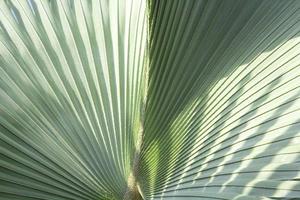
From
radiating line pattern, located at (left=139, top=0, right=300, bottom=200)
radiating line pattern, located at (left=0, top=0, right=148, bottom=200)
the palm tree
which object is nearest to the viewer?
radiating line pattern, located at (left=139, top=0, right=300, bottom=200)

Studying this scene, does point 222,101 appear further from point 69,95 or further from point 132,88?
point 69,95

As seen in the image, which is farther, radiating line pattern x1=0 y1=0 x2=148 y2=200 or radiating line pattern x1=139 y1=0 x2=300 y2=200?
radiating line pattern x1=0 y1=0 x2=148 y2=200

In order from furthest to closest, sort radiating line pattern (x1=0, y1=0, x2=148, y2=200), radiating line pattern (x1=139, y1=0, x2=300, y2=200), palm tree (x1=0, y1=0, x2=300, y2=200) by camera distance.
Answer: radiating line pattern (x1=0, y1=0, x2=148, y2=200), palm tree (x1=0, y1=0, x2=300, y2=200), radiating line pattern (x1=139, y1=0, x2=300, y2=200)

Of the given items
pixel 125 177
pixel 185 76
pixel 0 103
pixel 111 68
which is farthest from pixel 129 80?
pixel 0 103

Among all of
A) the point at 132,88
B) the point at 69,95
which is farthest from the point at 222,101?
the point at 69,95

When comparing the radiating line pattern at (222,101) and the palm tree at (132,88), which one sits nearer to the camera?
the radiating line pattern at (222,101)
